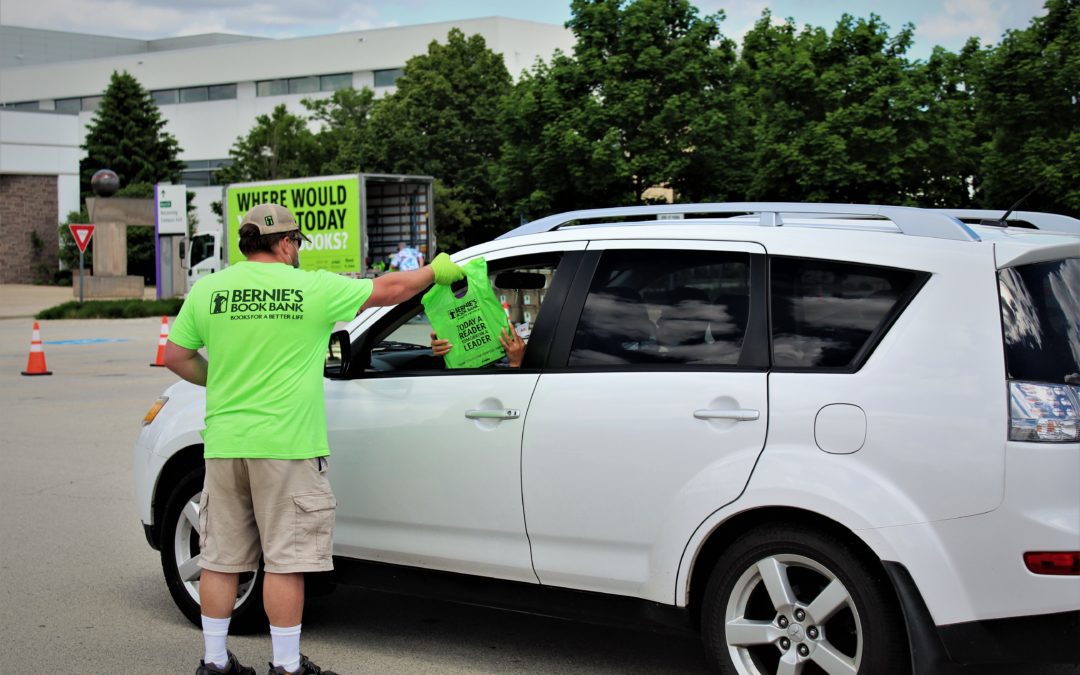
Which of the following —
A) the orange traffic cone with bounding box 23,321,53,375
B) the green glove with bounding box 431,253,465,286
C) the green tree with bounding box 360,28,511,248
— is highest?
the green tree with bounding box 360,28,511,248

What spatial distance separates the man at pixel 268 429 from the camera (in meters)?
4.10

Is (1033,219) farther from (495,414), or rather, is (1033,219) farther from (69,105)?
(69,105)

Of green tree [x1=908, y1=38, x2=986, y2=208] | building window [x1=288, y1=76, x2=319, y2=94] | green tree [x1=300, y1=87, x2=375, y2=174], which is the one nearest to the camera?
green tree [x1=908, y1=38, x2=986, y2=208]

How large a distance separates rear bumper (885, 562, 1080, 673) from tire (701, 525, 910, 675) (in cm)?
9

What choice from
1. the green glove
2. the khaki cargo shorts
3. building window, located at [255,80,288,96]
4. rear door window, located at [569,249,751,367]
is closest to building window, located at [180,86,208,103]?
building window, located at [255,80,288,96]

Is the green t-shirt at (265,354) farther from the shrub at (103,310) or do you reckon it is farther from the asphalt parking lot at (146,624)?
the shrub at (103,310)

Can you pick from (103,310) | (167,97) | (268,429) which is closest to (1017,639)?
(268,429)

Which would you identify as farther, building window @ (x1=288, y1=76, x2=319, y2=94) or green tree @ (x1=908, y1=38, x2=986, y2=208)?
building window @ (x1=288, y1=76, x2=319, y2=94)

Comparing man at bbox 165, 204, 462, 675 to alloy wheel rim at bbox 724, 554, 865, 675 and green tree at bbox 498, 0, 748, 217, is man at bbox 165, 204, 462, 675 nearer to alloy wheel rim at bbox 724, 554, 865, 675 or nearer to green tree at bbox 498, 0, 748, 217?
alloy wheel rim at bbox 724, 554, 865, 675

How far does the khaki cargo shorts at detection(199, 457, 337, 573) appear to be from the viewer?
409 centimetres

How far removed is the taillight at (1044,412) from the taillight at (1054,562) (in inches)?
13.1

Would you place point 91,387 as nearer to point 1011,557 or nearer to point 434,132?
point 1011,557

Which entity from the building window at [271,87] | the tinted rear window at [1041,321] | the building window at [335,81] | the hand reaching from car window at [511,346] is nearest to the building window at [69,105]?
the building window at [271,87]

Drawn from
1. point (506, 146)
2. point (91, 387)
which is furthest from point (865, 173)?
point (91, 387)
